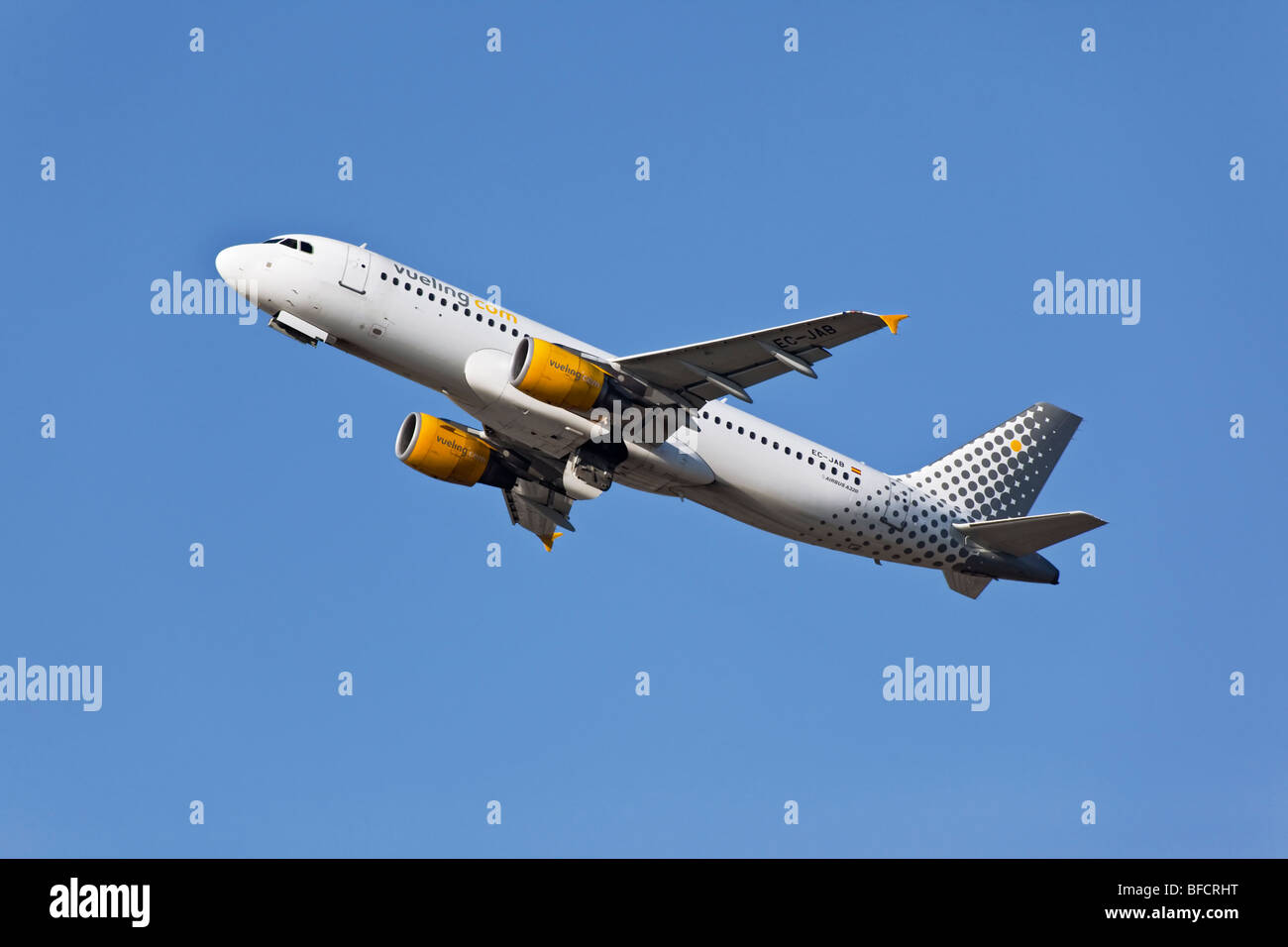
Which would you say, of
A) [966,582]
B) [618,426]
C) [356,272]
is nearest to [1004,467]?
[966,582]

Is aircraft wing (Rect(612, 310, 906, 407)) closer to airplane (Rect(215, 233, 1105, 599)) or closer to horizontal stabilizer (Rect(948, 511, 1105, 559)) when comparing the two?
airplane (Rect(215, 233, 1105, 599))

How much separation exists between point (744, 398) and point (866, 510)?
667 centimetres

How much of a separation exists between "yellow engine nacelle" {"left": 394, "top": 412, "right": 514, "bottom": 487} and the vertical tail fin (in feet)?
43.9

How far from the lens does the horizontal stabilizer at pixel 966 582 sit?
47531mm

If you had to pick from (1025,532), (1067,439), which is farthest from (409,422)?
(1067,439)

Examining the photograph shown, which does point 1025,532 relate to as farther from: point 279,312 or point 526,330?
point 279,312

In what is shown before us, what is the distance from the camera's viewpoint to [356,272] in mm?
40312

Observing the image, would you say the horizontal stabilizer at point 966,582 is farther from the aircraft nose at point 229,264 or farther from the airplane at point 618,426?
the aircraft nose at point 229,264

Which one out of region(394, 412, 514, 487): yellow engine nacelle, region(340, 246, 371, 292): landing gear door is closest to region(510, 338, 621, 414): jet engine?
region(340, 246, 371, 292): landing gear door

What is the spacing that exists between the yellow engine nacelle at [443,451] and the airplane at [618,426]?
0.04 meters

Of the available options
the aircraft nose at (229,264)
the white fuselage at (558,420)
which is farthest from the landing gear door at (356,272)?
the aircraft nose at (229,264)

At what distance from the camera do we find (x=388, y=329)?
132 ft

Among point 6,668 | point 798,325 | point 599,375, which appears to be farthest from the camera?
point 6,668

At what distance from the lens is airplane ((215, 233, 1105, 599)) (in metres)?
40.2
